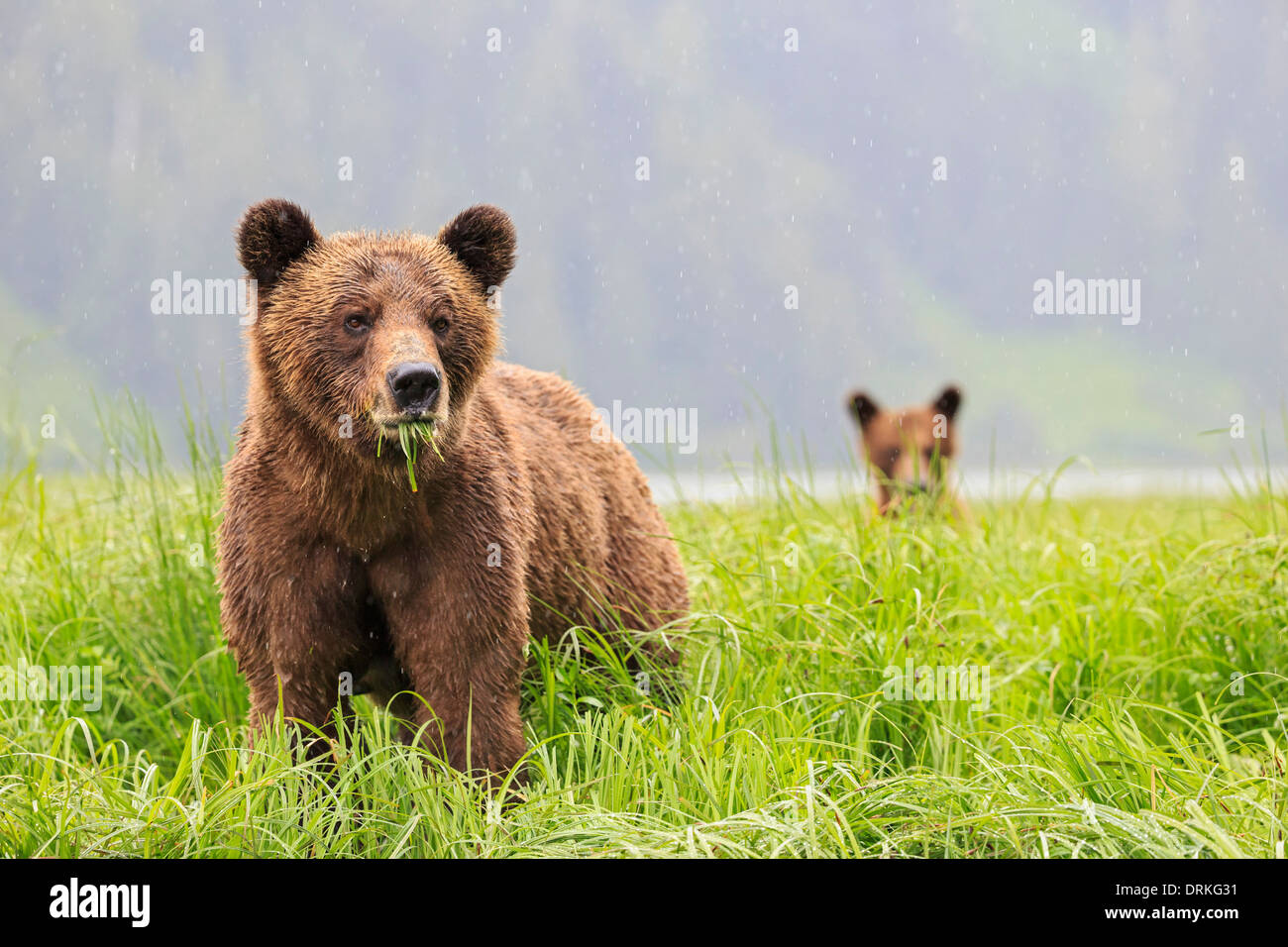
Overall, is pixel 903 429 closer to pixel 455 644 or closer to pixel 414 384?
pixel 455 644

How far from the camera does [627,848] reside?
322cm

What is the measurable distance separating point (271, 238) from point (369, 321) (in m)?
0.48

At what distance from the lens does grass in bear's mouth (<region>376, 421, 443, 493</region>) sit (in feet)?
11.7

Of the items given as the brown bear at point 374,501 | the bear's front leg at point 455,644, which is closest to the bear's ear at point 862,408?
the brown bear at point 374,501

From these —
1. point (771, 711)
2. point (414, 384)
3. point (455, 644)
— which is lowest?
point (771, 711)

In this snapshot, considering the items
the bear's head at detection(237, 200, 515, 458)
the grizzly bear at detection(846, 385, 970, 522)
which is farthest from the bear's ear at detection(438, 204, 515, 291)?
the grizzly bear at detection(846, 385, 970, 522)

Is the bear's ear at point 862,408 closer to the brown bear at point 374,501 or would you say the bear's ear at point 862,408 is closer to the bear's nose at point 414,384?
the brown bear at point 374,501

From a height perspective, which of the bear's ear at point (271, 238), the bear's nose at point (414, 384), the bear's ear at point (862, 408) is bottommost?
the bear's nose at point (414, 384)

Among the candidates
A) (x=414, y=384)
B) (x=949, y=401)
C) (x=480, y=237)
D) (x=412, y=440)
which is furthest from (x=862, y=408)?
(x=414, y=384)

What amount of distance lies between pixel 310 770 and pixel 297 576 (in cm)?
62

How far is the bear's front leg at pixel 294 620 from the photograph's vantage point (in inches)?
153

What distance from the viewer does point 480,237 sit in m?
4.14
